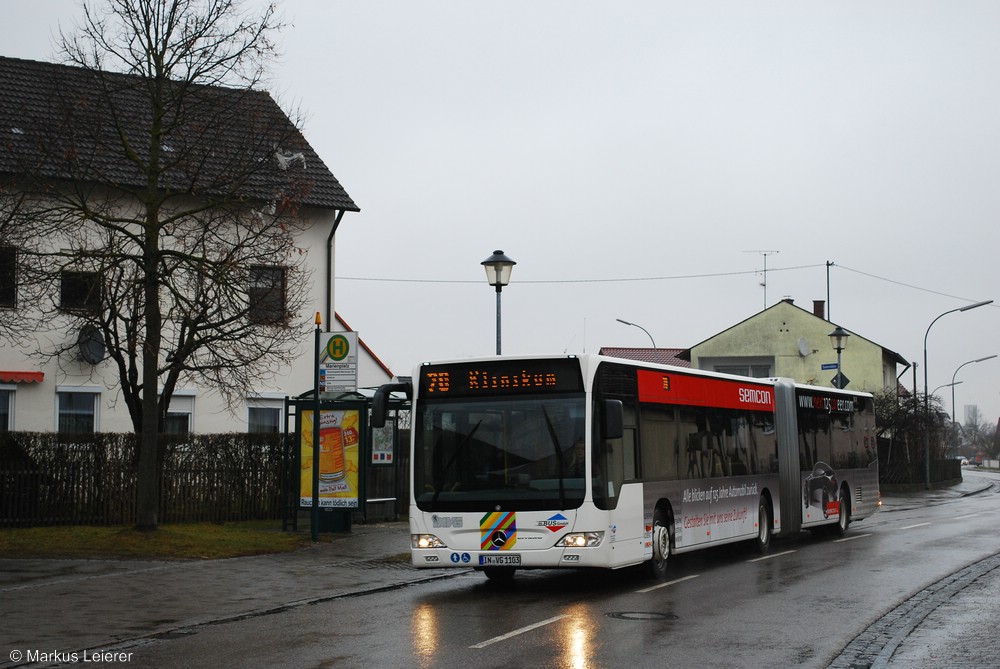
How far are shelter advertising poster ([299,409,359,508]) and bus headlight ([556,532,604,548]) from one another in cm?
943

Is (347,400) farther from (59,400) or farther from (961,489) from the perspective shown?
(961,489)

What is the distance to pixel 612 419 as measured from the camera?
1469cm

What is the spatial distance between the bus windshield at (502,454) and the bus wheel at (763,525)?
718 centimetres

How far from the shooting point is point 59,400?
31453mm

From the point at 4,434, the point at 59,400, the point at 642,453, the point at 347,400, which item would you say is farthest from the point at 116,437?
the point at 642,453

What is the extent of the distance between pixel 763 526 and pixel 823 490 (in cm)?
340

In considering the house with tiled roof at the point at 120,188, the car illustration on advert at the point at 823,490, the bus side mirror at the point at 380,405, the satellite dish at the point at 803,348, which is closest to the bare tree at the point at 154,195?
the house with tiled roof at the point at 120,188

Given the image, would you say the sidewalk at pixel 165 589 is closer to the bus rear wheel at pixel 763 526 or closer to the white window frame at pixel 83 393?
the bus rear wheel at pixel 763 526

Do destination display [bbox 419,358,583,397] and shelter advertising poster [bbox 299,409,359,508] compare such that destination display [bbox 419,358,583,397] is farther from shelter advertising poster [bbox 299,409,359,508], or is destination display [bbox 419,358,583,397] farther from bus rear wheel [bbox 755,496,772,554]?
shelter advertising poster [bbox 299,409,359,508]

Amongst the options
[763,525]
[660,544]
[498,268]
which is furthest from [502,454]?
[498,268]

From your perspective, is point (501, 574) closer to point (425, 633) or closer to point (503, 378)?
point (503, 378)

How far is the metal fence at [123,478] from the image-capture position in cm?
2219

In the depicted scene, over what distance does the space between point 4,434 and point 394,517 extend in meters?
8.74

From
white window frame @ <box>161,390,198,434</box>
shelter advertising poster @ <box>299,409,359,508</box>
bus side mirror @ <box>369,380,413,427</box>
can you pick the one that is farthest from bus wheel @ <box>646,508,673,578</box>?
white window frame @ <box>161,390,198,434</box>
